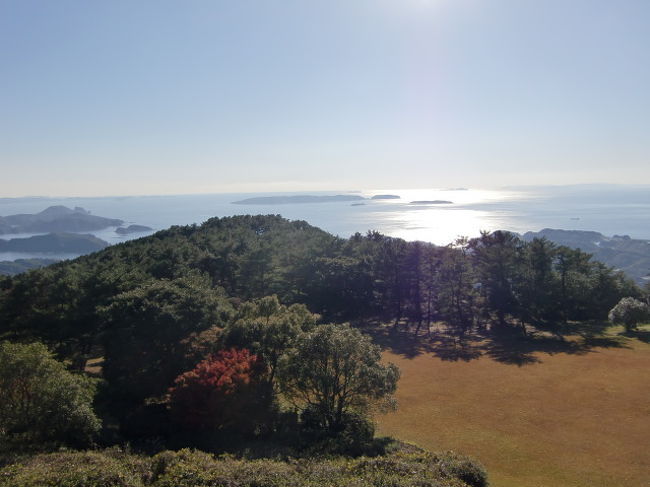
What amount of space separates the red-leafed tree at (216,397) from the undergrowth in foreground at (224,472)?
303 cm

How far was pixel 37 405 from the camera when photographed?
1459cm

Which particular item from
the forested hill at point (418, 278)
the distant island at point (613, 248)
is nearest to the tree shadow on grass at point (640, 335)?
the forested hill at point (418, 278)

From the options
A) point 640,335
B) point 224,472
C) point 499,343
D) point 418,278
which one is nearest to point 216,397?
point 224,472

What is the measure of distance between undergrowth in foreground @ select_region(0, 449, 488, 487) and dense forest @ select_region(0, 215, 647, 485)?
254 cm

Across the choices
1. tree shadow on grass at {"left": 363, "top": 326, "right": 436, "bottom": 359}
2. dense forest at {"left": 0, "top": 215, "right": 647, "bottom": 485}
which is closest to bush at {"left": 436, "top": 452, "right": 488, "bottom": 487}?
dense forest at {"left": 0, "top": 215, "right": 647, "bottom": 485}

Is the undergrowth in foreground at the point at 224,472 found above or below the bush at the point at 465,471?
above

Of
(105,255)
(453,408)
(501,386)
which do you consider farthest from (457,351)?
(105,255)

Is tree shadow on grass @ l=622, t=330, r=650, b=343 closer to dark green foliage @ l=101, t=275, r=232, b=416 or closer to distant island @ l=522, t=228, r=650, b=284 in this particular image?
dark green foliage @ l=101, t=275, r=232, b=416

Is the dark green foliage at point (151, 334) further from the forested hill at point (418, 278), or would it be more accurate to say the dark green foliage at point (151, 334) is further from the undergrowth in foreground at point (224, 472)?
the forested hill at point (418, 278)

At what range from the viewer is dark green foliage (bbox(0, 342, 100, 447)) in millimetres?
14477

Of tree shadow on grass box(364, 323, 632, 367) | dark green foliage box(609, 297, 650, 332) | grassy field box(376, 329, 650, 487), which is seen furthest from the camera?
dark green foliage box(609, 297, 650, 332)

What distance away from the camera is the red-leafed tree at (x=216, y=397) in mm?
Answer: 16812

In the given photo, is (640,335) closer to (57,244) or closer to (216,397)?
(216,397)

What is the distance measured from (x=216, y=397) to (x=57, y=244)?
16280 centimetres
